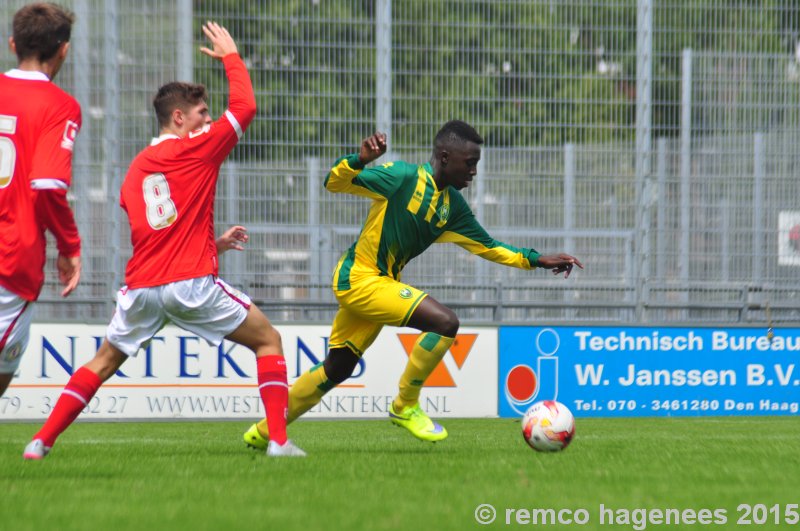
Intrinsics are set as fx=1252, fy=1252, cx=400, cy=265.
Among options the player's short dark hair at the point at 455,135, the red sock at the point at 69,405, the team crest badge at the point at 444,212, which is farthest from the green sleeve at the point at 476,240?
the red sock at the point at 69,405

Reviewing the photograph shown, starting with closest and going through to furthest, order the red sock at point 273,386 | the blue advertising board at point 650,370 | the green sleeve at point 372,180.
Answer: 1. the red sock at point 273,386
2. the green sleeve at point 372,180
3. the blue advertising board at point 650,370

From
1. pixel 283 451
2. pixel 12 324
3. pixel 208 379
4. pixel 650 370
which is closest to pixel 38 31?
pixel 12 324

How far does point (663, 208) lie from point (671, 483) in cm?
811

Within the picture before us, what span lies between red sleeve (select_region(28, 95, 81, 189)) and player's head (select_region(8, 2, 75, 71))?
261 millimetres

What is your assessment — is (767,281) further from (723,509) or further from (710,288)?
(723,509)

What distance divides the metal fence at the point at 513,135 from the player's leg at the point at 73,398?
6.09m

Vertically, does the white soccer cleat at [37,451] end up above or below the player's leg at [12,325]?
below

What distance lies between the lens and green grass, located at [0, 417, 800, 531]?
4.17 m

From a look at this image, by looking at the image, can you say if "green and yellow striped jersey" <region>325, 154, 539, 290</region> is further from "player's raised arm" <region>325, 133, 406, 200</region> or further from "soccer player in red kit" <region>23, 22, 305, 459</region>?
"soccer player in red kit" <region>23, 22, 305, 459</region>

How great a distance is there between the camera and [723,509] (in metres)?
4.45

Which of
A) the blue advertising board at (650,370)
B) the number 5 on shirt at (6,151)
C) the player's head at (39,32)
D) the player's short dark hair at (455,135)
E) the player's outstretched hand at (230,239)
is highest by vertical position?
the player's head at (39,32)

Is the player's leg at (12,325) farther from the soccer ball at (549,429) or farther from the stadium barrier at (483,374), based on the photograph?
the stadium barrier at (483,374)

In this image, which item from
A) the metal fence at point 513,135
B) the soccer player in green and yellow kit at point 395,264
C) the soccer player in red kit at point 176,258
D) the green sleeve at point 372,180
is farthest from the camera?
the metal fence at point 513,135

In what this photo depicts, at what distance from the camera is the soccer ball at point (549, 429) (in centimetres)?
674
